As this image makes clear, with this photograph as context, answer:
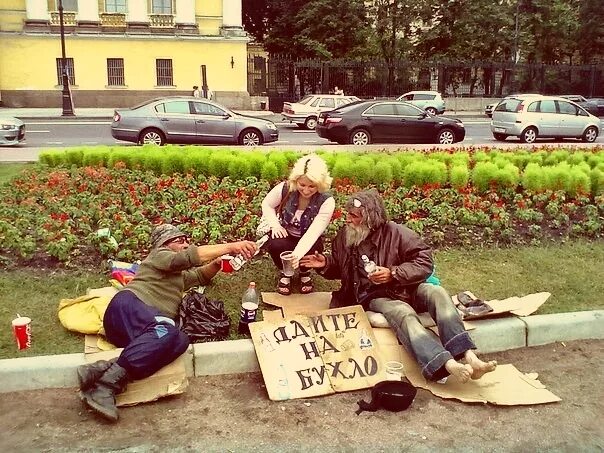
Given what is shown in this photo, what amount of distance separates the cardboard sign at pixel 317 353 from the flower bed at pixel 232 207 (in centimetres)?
210

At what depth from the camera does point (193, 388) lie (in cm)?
446

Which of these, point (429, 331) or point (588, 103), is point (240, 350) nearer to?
point (429, 331)

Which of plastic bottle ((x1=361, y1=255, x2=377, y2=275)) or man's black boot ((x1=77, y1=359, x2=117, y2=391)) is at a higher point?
plastic bottle ((x1=361, y1=255, x2=377, y2=275))

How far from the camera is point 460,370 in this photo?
4199mm

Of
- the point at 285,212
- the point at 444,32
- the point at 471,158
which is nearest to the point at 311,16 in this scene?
the point at 444,32

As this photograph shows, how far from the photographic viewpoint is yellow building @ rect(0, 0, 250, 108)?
108ft

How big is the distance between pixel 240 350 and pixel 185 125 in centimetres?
1427

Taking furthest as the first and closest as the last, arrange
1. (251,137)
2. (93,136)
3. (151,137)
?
(93,136), (251,137), (151,137)

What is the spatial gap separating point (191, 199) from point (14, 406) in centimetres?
417

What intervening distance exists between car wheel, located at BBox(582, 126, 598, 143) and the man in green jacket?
69.8 ft

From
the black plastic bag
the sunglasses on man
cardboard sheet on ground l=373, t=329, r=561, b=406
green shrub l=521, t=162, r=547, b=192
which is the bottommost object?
cardboard sheet on ground l=373, t=329, r=561, b=406

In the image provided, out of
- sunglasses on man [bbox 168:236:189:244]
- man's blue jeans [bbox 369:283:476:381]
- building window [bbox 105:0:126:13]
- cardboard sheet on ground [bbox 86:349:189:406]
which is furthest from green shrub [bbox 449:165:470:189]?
building window [bbox 105:0:126:13]

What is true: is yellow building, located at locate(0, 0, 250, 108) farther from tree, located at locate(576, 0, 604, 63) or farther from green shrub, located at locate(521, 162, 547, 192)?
green shrub, located at locate(521, 162, 547, 192)

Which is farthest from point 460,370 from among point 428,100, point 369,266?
point 428,100
